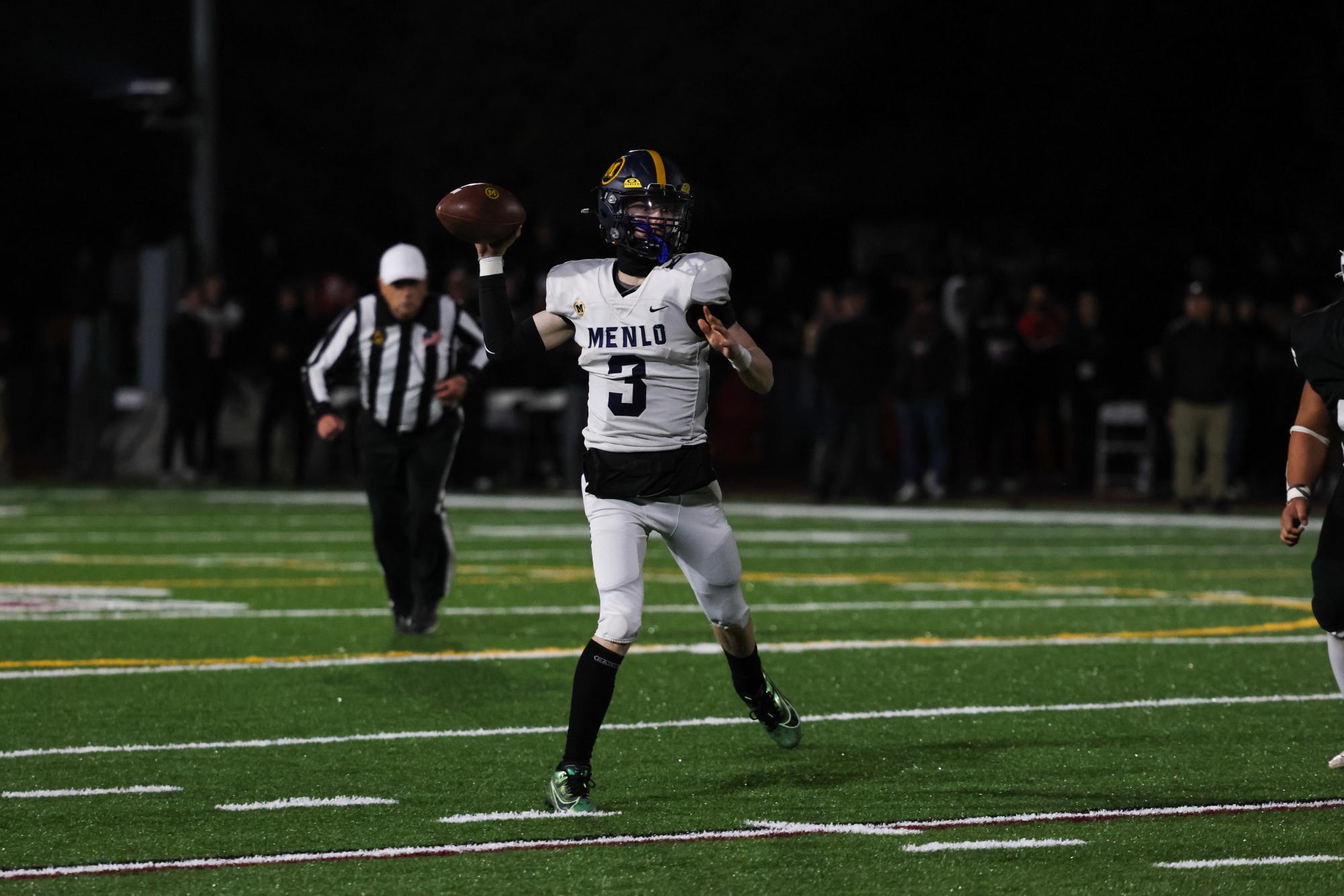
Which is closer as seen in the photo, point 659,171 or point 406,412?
point 659,171

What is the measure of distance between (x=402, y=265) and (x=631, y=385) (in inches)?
166

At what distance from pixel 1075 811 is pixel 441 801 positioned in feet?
5.82

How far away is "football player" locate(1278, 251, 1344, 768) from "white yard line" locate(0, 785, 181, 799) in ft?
11.0

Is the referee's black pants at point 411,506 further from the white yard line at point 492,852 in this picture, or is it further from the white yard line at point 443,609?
the white yard line at point 492,852

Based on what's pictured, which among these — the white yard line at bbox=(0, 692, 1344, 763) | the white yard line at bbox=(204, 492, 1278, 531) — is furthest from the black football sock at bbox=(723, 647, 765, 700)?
the white yard line at bbox=(204, 492, 1278, 531)

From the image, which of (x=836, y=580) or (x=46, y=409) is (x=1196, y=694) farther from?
(x=46, y=409)

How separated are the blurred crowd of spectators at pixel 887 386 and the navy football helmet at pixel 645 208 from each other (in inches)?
517

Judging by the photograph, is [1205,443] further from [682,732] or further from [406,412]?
[682,732]

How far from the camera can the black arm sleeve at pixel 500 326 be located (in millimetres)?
7074

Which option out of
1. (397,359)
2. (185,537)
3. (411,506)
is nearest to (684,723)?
(411,506)

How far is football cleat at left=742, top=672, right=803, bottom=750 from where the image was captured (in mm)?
7660

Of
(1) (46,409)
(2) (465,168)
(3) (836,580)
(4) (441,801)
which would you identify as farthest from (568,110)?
(4) (441,801)

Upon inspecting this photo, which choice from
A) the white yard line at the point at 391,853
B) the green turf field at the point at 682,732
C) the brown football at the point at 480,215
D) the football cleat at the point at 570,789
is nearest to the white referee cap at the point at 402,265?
the green turf field at the point at 682,732

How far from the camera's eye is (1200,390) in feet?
64.2
